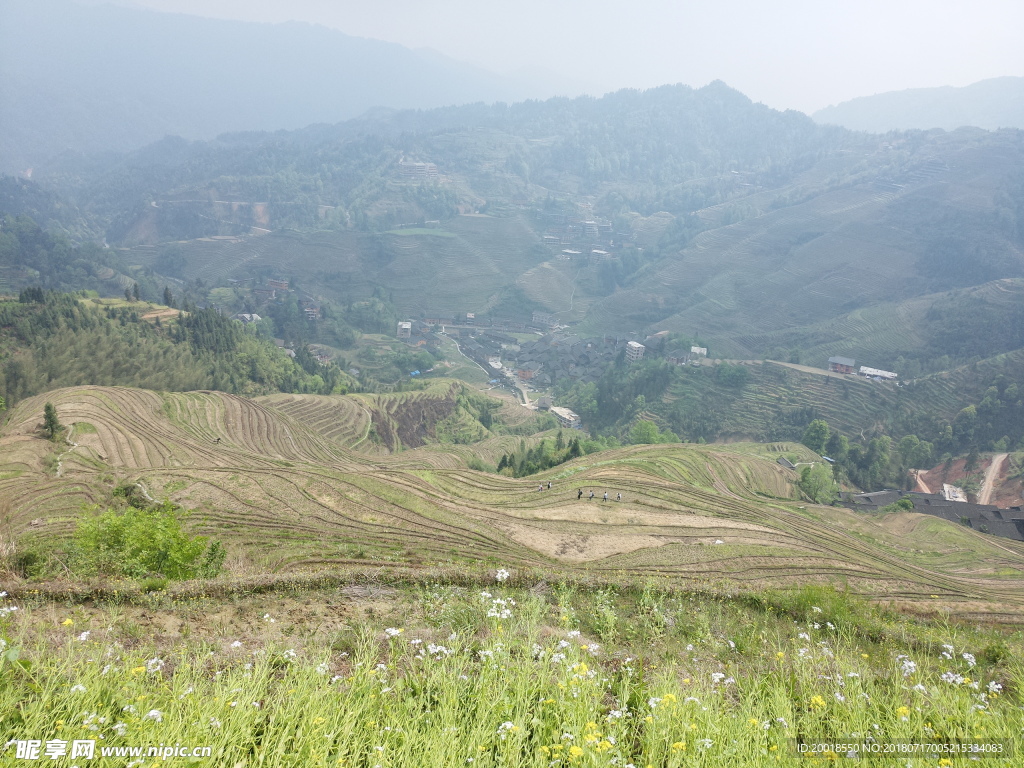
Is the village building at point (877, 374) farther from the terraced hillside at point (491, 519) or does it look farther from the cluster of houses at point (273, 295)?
the cluster of houses at point (273, 295)

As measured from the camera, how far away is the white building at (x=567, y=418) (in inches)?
3514

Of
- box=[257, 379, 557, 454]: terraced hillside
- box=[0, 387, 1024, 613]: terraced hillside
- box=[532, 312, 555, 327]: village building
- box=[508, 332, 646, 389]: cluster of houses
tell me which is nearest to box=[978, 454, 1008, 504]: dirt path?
box=[0, 387, 1024, 613]: terraced hillside

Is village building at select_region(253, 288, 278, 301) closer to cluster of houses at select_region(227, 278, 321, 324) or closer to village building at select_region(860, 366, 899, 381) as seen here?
cluster of houses at select_region(227, 278, 321, 324)

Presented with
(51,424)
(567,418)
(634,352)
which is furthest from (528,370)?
(51,424)

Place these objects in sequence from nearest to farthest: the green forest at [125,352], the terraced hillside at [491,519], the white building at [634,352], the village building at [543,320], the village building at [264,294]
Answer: the terraced hillside at [491,519] → the green forest at [125,352] → the white building at [634,352] → the village building at [264,294] → the village building at [543,320]

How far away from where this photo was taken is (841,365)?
85438 millimetres

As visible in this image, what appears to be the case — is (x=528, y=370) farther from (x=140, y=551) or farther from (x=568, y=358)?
(x=140, y=551)

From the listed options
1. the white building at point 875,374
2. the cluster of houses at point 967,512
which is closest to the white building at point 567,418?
the cluster of houses at point 967,512

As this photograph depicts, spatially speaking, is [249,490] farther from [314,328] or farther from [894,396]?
[314,328]

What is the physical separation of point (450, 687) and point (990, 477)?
7430 cm

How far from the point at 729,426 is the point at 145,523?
2972 inches

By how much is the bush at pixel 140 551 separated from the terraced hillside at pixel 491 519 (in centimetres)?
253

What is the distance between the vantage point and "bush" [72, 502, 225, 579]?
12.5m

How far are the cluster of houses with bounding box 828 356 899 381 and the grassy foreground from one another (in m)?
A: 85.0
